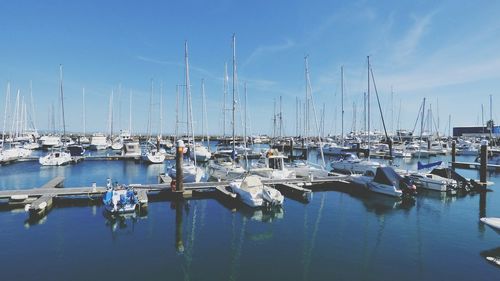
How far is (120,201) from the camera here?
773 inches

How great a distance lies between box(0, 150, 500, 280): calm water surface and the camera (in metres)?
12.0

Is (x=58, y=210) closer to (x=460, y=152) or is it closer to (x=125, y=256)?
(x=125, y=256)

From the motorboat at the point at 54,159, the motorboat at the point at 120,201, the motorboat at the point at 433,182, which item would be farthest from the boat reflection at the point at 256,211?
the motorboat at the point at 54,159

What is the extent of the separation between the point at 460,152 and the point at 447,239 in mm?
67453

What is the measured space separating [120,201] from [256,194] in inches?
320

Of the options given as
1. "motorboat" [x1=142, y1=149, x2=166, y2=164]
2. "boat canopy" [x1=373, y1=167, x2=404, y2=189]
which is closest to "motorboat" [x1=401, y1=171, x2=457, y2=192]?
"boat canopy" [x1=373, y1=167, x2=404, y2=189]

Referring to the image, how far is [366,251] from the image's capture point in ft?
46.1

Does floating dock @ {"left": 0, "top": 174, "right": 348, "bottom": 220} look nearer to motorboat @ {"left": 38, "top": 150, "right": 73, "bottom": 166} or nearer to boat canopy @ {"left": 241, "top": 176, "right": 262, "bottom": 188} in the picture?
boat canopy @ {"left": 241, "top": 176, "right": 262, "bottom": 188}

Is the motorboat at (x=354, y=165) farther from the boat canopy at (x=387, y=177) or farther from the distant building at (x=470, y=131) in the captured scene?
the distant building at (x=470, y=131)

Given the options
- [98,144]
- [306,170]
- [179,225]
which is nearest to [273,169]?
[306,170]

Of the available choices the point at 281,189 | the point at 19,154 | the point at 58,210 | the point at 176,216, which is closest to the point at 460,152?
the point at 281,189

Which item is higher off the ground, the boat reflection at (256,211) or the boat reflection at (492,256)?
the boat reflection at (256,211)

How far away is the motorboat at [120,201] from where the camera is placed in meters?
19.5

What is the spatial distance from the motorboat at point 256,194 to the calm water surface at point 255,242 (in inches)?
A: 26.0
